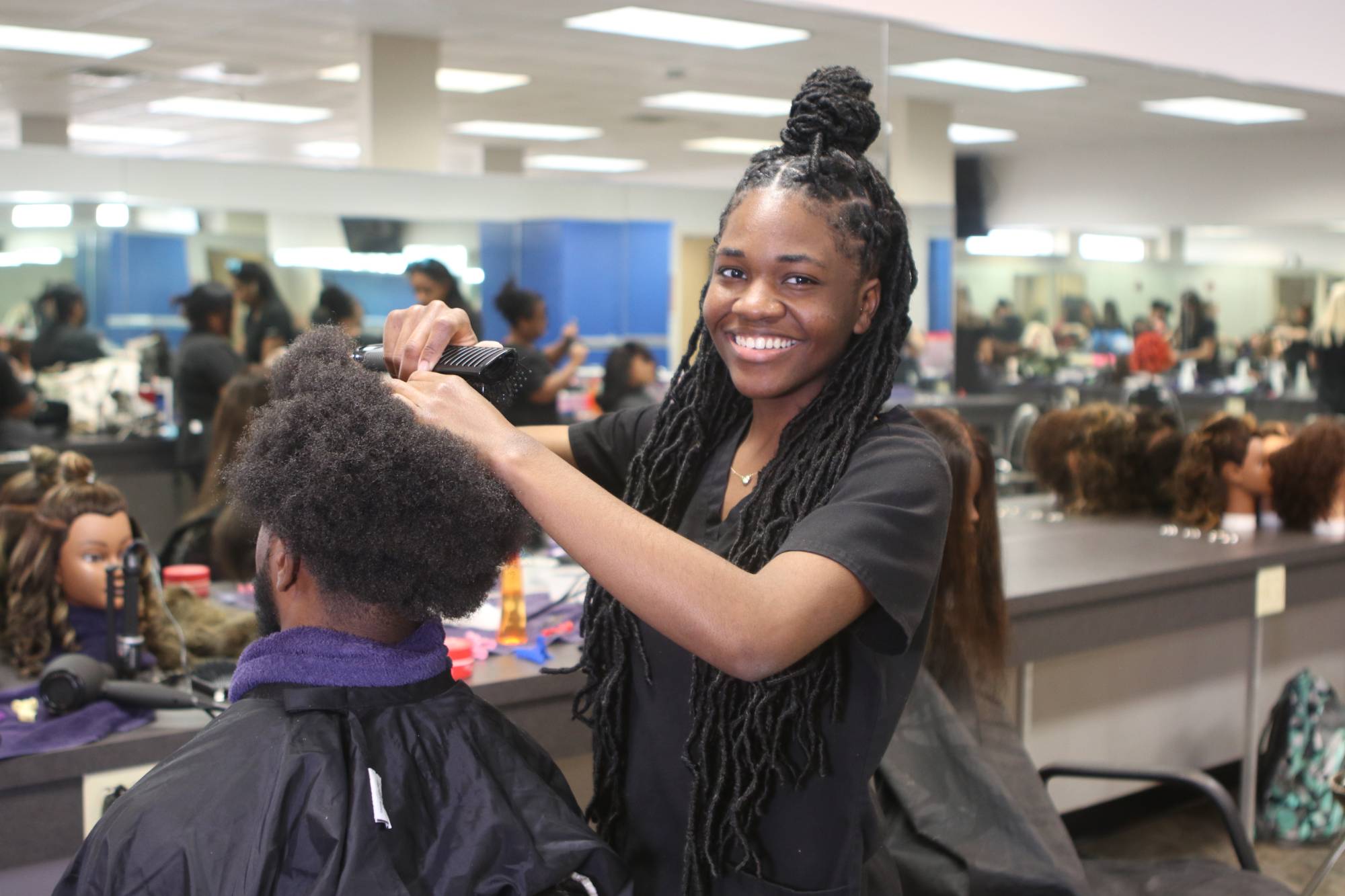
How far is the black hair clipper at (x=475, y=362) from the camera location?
110 centimetres

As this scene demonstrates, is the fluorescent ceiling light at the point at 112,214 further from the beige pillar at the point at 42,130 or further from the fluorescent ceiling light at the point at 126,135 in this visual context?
the fluorescent ceiling light at the point at 126,135

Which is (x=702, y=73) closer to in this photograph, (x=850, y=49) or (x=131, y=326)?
(x=850, y=49)

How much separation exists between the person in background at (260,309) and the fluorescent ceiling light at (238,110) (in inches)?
81.6

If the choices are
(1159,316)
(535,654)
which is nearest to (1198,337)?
(1159,316)

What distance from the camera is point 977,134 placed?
4.19 metres

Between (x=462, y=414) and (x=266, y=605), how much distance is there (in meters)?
0.27

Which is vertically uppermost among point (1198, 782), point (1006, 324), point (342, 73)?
point (342, 73)

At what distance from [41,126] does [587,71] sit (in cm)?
322

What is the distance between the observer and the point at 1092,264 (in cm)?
478

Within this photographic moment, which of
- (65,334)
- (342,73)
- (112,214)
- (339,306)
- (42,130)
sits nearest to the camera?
(65,334)

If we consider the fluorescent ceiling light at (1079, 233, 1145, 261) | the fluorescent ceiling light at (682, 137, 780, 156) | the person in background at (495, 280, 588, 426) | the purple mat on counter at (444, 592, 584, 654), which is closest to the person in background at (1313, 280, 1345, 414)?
the fluorescent ceiling light at (1079, 233, 1145, 261)

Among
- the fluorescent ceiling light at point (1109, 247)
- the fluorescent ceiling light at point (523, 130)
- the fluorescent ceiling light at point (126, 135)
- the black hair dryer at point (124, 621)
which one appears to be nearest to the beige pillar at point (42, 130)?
the fluorescent ceiling light at point (126, 135)

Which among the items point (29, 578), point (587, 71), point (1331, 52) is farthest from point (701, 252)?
point (29, 578)

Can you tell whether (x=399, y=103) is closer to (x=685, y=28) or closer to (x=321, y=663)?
(x=685, y=28)
